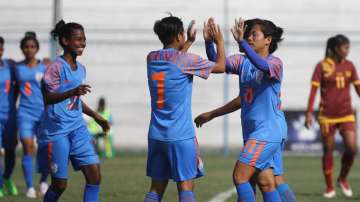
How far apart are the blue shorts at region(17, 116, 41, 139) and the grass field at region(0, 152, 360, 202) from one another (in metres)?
0.76

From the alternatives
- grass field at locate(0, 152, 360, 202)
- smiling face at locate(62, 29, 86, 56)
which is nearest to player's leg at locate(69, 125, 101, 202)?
smiling face at locate(62, 29, 86, 56)

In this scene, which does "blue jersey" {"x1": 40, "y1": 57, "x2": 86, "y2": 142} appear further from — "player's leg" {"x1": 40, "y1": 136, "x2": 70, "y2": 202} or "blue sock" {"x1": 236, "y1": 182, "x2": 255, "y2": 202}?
"blue sock" {"x1": 236, "y1": 182, "x2": 255, "y2": 202}

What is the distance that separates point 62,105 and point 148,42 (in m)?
18.1

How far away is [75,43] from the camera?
1077 cm

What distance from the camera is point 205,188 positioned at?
15875 millimetres

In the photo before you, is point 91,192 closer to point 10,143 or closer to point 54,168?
point 54,168

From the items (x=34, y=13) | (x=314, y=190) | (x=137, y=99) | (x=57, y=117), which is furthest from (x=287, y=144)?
(x=57, y=117)

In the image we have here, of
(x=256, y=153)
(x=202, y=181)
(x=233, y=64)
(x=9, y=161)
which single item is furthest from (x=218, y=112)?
(x=202, y=181)

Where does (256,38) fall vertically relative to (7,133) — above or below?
above

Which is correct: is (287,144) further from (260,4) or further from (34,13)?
(34,13)

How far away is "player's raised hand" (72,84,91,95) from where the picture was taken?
387 inches

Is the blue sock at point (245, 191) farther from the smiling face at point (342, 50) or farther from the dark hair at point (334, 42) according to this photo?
the smiling face at point (342, 50)

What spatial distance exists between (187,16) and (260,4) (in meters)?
1.87

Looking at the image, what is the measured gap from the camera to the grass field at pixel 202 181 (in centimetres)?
1426
